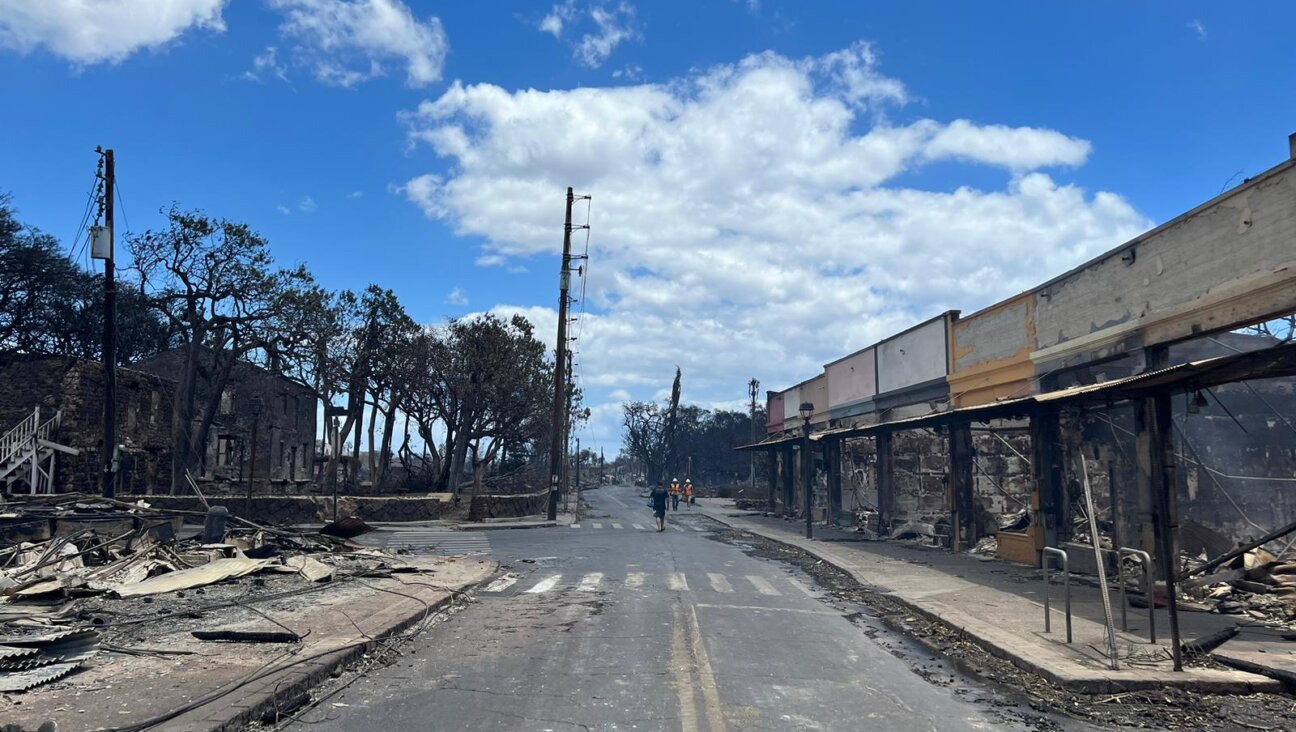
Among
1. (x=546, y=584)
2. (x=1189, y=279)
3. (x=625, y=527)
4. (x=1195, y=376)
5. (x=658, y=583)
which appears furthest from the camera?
(x=625, y=527)

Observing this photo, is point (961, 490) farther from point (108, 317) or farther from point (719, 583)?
point (108, 317)

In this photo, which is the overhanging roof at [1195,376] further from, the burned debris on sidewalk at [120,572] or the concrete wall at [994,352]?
the burned debris on sidewalk at [120,572]

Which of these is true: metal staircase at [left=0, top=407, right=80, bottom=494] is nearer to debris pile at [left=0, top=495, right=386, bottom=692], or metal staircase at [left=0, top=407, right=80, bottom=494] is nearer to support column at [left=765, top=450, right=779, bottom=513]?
debris pile at [left=0, top=495, right=386, bottom=692]

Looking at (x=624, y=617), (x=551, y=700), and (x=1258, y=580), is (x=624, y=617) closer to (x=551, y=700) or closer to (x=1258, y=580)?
(x=551, y=700)

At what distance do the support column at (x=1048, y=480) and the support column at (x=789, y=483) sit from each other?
832 inches

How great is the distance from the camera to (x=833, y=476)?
3422 cm

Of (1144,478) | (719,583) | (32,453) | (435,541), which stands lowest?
(435,541)

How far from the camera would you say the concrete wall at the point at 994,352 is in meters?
20.4

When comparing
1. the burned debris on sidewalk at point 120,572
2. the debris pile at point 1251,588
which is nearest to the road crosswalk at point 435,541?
the burned debris on sidewalk at point 120,572

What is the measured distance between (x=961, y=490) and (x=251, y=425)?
38283 mm

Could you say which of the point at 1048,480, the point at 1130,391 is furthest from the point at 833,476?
the point at 1130,391

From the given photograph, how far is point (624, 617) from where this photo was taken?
445 inches

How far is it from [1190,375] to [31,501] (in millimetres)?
23000

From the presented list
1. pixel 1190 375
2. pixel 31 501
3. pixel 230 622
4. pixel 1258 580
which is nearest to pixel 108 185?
pixel 31 501
